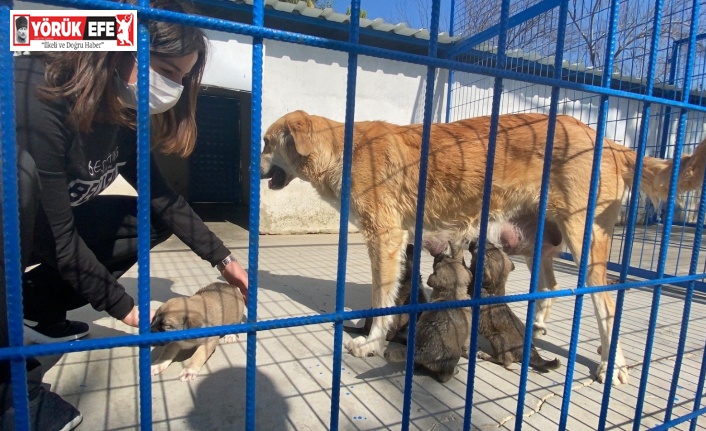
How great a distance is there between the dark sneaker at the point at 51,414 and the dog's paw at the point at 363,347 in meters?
1.57

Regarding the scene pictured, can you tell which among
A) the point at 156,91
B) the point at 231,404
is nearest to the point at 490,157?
the point at 156,91

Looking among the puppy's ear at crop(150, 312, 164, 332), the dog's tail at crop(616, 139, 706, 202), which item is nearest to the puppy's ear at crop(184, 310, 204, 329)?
the puppy's ear at crop(150, 312, 164, 332)

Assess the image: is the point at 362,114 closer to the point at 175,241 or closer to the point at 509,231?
the point at 175,241

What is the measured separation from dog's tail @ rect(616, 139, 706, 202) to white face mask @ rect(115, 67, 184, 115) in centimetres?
244

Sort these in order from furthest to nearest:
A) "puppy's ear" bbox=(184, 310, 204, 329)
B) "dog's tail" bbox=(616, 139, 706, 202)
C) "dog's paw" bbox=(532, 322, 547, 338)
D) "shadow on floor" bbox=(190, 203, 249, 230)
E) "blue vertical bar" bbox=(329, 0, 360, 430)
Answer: "shadow on floor" bbox=(190, 203, 249, 230) < "dog's paw" bbox=(532, 322, 547, 338) < "puppy's ear" bbox=(184, 310, 204, 329) < "dog's tail" bbox=(616, 139, 706, 202) < "blue vertical bar" bbox=(329, 0, 360, 430)

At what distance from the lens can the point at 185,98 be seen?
2055mm

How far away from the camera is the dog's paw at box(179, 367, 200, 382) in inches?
89.3

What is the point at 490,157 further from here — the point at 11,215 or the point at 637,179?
the point at 11,215

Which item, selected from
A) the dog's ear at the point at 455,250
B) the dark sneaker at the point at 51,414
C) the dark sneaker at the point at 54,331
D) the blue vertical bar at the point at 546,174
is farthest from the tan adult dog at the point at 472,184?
the dark sneaker at the point at 54,331

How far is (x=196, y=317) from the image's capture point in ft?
7.52

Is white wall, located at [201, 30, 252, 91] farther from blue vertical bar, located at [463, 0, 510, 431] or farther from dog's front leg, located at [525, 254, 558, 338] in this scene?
blue vertical bar, located at [463, 0, 510, 431]

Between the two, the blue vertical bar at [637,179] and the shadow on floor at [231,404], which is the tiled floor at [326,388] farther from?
the blue vertical bar at [637,179]

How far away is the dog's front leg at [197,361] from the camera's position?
2281mm

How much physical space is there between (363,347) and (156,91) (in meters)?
2.03
